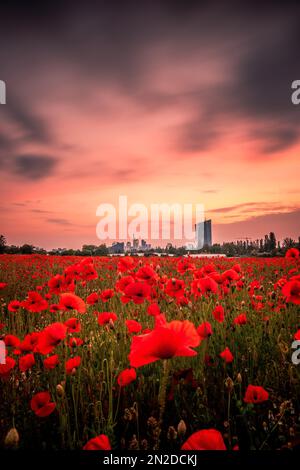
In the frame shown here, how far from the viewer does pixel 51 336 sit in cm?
200

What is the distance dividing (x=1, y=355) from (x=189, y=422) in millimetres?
1371

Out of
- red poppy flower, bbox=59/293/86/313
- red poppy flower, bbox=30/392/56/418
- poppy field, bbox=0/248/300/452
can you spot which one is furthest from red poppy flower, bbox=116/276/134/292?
red poppy flower, bbox=30/392/56/418

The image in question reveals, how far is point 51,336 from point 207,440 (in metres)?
1.35

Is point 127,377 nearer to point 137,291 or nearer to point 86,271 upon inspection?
point 137,291

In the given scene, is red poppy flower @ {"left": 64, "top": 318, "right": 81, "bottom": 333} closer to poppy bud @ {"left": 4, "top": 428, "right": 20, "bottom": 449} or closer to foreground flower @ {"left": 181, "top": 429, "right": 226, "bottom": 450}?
poppy bud @ {"left": 4, "top": 428, "right": 20, "bottom": 449}

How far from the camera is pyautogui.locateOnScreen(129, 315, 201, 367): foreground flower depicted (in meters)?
1.12

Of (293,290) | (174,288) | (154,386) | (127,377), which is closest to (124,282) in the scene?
(174,288)

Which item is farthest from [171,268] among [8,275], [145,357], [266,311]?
[145,357]

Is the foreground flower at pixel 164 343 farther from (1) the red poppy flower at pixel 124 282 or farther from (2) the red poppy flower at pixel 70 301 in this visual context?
(1) the red poppy flower at pixel 124 282

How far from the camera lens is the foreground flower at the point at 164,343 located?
112 cm

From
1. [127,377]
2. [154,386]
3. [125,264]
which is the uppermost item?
[125,264]

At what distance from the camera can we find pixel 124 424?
2.06 m

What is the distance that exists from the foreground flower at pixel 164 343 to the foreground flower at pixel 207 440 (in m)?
0.25
